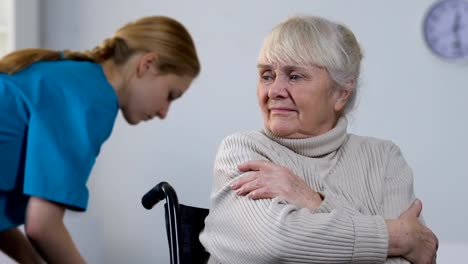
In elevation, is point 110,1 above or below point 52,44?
above

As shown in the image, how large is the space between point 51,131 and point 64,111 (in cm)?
5

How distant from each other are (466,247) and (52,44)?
1.83 m

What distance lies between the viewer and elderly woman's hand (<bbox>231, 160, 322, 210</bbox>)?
1.45 m

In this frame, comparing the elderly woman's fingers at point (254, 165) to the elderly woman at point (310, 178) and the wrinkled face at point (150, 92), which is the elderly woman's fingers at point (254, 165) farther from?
the wrinkled face at point (150, 92)

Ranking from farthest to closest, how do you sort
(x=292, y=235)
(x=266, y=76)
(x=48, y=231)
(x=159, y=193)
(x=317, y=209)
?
1. (x=266, y=76)
2. (x=159, y=193)
3. (x=317, y=209)
4. (x=292, y=235)
5. (x=48, y=231)

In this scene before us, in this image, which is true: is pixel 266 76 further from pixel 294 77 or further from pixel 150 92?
pixel 150 92

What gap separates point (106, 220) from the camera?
105 inches

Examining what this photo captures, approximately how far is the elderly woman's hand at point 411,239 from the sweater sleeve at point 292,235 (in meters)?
0.03

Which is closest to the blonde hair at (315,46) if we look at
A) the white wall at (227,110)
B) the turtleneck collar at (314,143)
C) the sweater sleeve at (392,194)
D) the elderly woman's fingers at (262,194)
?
the turtleneck collar at (314,143)

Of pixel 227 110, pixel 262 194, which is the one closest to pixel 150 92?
pixel 262 194

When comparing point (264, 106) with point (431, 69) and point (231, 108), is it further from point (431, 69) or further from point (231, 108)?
point (431, 69)

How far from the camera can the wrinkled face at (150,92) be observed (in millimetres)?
1417

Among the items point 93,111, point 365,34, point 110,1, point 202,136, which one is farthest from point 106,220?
point 93,111

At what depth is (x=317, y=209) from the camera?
146 centimetres
